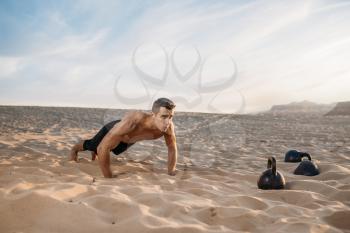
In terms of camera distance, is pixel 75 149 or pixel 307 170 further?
pixel 75 149

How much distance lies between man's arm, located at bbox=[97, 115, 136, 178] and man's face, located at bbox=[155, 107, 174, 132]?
452mm

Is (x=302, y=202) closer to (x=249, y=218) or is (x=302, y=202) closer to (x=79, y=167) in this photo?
(x=249, y=218)

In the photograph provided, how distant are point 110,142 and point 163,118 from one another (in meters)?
0.85

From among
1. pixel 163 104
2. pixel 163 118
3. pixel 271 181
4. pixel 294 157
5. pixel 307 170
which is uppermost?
pixel 163 104

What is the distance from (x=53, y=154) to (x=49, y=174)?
225 cm

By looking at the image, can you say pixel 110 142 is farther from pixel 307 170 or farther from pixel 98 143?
pixel 307 170

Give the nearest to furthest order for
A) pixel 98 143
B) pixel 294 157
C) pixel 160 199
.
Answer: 1. pixel 160 199
2. pixel 98 143
3. pixel 294 157

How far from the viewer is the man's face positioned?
16.1 ft

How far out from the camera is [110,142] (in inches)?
203

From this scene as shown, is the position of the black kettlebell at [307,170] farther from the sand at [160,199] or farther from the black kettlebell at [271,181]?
the black kettlebell at [271,181]

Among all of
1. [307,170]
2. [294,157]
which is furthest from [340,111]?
[307,170]

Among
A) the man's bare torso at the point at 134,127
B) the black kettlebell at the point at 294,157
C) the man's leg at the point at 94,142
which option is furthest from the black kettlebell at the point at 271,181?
the man's leg at the point at 94,142

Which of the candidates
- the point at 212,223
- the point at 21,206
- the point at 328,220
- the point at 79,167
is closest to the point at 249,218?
the point at 212,223

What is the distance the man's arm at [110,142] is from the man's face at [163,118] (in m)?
0.45
